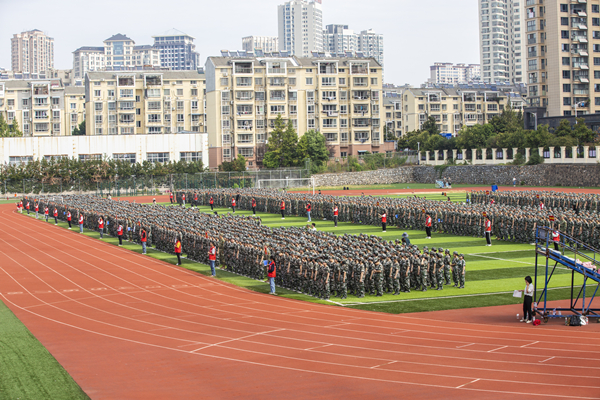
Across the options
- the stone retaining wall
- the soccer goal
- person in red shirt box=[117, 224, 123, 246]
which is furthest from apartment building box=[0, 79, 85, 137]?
person in red shirt box=[117, 224, 123, 246]

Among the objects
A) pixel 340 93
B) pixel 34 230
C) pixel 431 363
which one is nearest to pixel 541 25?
pixel 340 93

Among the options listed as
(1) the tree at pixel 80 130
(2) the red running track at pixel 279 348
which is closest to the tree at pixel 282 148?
(1) the tree at pixel 80 130

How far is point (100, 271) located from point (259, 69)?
234 feet

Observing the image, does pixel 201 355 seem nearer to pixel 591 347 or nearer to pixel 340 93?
pixel 591 347

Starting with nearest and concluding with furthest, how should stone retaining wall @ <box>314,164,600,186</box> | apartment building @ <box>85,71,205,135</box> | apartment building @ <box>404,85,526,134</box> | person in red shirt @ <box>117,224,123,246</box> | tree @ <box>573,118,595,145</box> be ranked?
person in red shirt @ <box>117,224,123,246</box>
stone retaining wall @ <box>314,164,600,186</box>
tree @ <box>573,118,595,145</box>
apartment building @ <box>85,71,205,135</box>
apartment building @ <box>404,85,526,134</box>

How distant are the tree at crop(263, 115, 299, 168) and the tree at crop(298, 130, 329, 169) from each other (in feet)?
3.24

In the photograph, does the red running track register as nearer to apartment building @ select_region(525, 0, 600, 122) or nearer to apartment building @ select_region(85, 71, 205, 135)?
apartment building @ select_region(525, 0, 600, 122)

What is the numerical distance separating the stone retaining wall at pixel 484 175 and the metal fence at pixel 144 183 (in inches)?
332

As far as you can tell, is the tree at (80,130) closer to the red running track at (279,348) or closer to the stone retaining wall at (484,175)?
the stone retaining wall at (484,175)

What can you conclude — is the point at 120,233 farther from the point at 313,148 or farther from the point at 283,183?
the point at 313,148

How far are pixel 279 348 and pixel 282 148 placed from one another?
234 feet

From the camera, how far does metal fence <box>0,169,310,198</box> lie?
70.3 m

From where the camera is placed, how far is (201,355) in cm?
1389

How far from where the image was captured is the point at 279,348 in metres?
14.2
